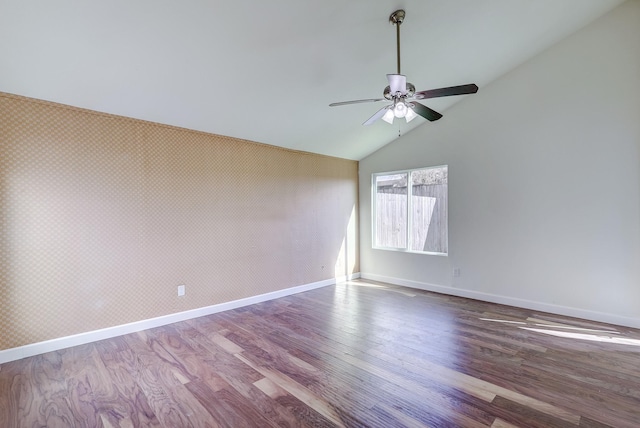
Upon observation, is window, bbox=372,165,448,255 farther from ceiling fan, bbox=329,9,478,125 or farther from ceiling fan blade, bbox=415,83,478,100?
ceiling fan blade, bbox=415,83,478,100

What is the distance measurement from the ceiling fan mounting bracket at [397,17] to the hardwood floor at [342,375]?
9.84 feet

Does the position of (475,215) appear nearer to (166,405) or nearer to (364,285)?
(364,285)

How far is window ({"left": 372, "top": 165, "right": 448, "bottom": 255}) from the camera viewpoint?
15.5ft

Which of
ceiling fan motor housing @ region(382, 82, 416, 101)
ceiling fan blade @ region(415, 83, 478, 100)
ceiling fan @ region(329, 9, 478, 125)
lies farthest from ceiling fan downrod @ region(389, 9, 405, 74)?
ceiling fan blade @ region(415, 83, 478, 100)

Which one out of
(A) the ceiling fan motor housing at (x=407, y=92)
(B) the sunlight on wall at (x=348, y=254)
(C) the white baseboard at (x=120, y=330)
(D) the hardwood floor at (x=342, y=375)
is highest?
(A) the ceiling fan motor housing at (x=407, y=92)

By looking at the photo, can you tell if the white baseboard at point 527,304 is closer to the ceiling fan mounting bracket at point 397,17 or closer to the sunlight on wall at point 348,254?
the sunlight on wall at point 348,254

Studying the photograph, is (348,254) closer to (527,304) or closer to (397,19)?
(527,304)

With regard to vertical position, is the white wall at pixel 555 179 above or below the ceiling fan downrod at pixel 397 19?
below

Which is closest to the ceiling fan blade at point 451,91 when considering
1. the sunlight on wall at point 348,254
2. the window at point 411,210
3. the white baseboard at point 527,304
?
the window at point 411,210

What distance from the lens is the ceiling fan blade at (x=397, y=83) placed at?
2.26 meters

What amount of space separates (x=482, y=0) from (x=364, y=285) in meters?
4.17

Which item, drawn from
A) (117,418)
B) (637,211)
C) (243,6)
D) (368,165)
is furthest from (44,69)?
(637,211)

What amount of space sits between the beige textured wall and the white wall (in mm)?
2368

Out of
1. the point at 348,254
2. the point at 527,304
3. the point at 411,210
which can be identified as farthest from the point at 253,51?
the point at 527,304
